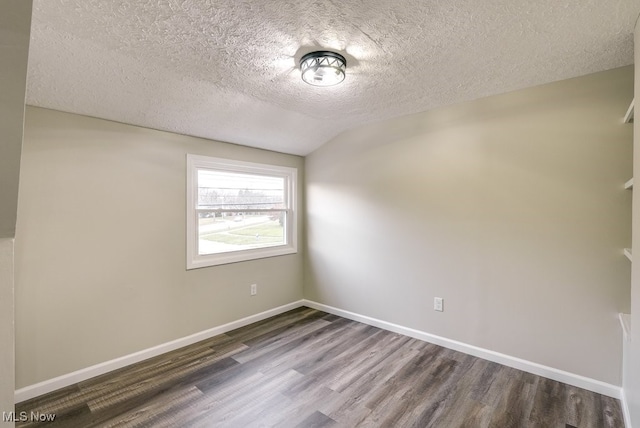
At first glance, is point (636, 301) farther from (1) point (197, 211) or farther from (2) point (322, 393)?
(1) point (197, 211)

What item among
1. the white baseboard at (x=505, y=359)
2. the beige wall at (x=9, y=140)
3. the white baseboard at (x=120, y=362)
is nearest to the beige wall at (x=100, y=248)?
the white baseboard at (x=120, y=362)

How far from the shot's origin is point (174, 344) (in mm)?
2846

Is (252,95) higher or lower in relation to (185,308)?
higher

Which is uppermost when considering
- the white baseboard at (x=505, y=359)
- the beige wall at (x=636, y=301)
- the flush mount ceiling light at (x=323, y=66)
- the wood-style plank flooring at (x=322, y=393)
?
the flush mount ceiling light at (x=323, y=66)

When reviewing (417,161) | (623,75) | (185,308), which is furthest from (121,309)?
(623,75)

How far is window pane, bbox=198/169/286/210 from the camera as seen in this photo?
3186 mm

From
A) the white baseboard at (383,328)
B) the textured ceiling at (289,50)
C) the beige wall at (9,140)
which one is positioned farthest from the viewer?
the white baseboard at (383,328)

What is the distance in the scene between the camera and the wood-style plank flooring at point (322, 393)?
1902 mm

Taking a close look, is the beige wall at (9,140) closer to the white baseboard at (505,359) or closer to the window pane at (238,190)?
the window pane at (238,190)

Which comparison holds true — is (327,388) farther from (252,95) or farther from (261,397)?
(252,95)

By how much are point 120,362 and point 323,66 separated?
9.45 feet

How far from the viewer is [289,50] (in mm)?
1812

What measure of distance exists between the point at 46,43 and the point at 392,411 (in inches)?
121

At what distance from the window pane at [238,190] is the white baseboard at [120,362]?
4.37 ft
